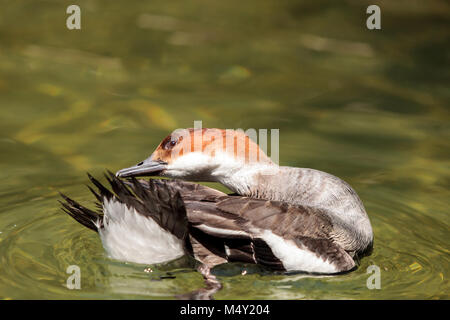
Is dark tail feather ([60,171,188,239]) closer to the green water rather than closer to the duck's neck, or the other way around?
the green water

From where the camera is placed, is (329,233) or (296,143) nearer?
(329,233)

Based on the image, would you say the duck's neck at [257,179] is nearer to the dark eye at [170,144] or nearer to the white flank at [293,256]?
the dark eye at [170,144]

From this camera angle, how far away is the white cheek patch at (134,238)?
546 centimetres

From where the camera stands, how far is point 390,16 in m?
10.8

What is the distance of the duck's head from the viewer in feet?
19.5

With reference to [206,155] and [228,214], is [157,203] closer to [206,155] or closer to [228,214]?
[228,214]

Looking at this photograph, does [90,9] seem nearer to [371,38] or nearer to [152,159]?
[371,38]

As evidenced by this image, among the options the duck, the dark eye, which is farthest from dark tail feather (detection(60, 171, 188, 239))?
the dark eye

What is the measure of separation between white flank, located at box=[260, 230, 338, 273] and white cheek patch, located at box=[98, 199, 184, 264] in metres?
0.62

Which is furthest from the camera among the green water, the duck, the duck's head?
the duck's head

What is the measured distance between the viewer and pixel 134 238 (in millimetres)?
5570

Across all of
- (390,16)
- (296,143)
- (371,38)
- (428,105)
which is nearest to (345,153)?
(296,143)

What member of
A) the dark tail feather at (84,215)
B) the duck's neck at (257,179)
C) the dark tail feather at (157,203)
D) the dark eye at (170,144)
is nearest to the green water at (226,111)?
the dark tail feather at (84,215)

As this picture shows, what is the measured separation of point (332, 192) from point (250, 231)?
0.90 m
